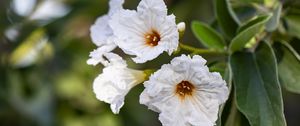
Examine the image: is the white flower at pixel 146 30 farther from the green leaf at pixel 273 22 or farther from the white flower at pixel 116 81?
the green leaf at pixel 273 22

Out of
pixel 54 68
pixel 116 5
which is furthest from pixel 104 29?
pixel 54 68

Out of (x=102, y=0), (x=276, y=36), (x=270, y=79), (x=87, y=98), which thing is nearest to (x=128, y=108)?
(x=87, y=98)

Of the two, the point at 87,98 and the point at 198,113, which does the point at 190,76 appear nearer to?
the point at 198,113

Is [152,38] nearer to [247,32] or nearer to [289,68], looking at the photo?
[247,32]

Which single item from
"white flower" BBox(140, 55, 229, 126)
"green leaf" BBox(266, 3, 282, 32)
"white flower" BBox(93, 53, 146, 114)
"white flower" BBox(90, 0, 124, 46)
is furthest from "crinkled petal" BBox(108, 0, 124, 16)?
"green leaf" BBox(266, 3, 282, 32)

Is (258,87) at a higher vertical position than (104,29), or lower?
lower

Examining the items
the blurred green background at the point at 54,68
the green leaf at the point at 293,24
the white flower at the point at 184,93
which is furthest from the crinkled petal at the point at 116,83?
the blurred green background at the point at 54,68
